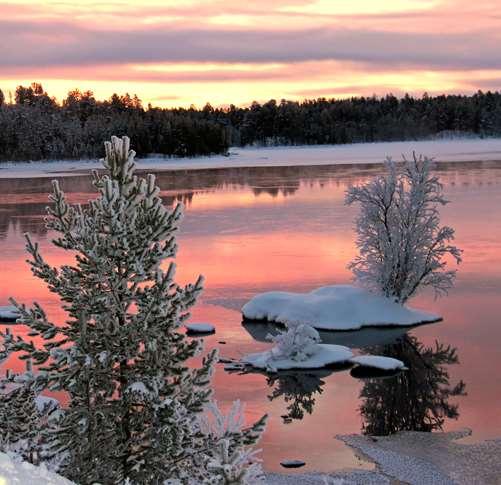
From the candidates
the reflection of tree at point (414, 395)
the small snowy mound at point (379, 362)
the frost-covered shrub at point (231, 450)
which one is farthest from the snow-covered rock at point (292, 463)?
the small snowy mound at point (379, 362)

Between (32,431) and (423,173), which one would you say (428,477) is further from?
(423,173)

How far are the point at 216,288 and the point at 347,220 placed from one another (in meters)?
19.2

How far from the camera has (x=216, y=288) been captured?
1330 inches

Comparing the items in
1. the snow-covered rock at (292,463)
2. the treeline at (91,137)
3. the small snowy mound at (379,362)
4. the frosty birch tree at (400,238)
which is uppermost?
the treeline at (91,137)

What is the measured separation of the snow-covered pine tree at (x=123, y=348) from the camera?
32.6ft

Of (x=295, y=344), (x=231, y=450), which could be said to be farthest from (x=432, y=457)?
(x=231, y=450)

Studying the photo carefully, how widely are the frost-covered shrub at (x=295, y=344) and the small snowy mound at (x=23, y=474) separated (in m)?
19.2

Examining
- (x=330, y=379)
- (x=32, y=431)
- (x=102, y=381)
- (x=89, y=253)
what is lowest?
(x=330, y=379)

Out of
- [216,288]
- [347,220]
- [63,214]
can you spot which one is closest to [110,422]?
[63,214]

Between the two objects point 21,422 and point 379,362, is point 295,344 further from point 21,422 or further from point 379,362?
point 21,422

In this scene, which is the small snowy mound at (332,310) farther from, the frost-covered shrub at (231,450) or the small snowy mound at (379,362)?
the frost-covered shrub at (231,450)

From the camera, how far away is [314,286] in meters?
33.5

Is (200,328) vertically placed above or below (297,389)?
above

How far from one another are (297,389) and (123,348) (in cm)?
1253
